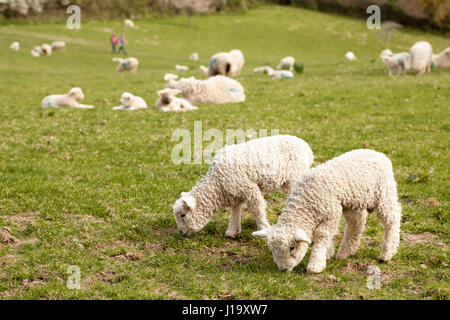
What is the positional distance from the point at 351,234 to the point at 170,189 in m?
3.89

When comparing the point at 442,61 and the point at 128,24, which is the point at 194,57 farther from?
the point at 442,61

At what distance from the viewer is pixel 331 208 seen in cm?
638

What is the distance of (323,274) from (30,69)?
1051 inches

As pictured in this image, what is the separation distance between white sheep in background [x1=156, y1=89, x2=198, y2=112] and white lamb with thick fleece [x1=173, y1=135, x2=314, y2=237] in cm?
942

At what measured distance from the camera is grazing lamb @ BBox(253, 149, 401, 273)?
6.31 m

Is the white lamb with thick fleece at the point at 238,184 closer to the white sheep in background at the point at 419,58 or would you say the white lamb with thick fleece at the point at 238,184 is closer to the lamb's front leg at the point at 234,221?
the lamb's front leg at the point at 234,221

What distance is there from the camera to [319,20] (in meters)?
54.2

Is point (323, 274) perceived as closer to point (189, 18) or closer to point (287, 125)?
point (287, 125)

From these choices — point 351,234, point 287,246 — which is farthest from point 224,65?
point 287,246

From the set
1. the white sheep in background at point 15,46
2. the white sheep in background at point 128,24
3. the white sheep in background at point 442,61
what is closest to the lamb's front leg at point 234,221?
the white sheep in background at point 442,61

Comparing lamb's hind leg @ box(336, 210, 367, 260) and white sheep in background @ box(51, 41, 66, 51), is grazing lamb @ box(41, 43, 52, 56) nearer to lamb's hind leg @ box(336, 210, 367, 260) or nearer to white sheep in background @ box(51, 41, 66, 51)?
white sheep in background @ box(51, 41, 66, 51)

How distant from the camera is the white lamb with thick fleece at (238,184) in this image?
7.39 metres

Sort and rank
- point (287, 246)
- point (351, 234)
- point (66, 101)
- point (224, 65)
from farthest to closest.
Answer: point (224, 65) < point (66, 101) < point (351, 234) < point (287, 246)
